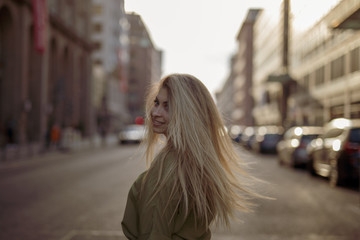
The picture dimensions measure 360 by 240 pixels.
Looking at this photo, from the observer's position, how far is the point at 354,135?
1147 centimetres

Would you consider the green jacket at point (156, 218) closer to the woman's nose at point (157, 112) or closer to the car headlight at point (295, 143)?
the woman's nose at point (157, 112)

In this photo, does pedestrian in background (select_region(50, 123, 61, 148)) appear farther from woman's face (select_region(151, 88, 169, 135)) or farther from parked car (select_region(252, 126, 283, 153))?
woman's face (select_region(151, 88, 169, 135))

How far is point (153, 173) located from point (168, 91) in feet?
1.29

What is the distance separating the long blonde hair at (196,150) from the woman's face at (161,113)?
0.11ft

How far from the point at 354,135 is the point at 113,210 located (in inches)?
242

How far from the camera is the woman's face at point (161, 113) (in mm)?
2236

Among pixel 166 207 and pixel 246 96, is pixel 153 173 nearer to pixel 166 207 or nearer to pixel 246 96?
pixel 166 207

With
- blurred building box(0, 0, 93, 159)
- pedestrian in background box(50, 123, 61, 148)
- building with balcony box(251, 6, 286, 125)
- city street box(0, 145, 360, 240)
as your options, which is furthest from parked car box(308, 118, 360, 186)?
building with balcony box(251, 6, 286, 125)

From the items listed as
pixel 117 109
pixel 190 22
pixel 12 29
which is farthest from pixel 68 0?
pixel 190 22

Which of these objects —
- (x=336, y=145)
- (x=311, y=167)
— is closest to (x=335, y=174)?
(x=336, y=145)

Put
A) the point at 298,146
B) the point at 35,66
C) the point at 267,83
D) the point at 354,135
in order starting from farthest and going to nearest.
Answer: the point at 267,83, the point at 35,66, the point at 298,146, the point at 354,135

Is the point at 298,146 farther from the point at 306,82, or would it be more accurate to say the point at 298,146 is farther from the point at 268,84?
the point at 268,84

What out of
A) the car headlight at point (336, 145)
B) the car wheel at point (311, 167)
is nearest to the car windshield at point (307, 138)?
the car wheel at point (311, 167)

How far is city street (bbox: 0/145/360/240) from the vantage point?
649cm
